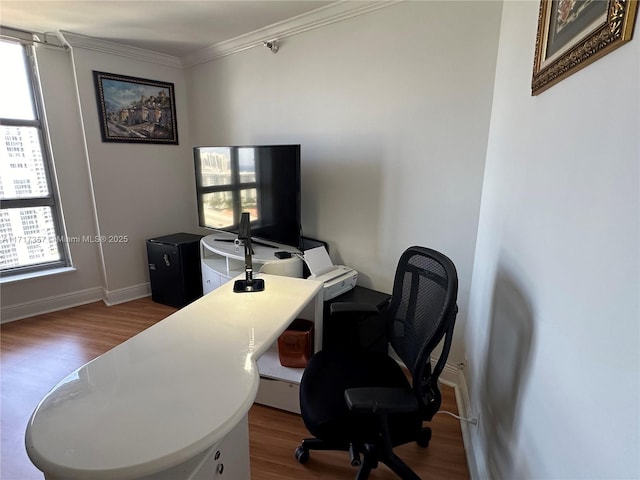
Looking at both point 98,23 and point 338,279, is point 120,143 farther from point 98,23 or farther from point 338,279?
point 338,279

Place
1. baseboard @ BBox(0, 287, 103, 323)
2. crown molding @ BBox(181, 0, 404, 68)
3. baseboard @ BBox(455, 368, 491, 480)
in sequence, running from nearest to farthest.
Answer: baseboard @ BBox(455, 368, 491, 480) < crown molding @ BBox(181, 0, 404, 68) < baseboard @ BBox(0, 287, 103, 323)

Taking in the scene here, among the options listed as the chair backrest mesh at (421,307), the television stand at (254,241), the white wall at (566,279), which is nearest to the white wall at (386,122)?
the television stand at (254,241)

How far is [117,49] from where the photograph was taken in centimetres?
292

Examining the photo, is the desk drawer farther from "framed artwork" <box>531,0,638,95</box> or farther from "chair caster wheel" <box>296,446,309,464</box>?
"framed artwork" <box>531,0,638,95</box>

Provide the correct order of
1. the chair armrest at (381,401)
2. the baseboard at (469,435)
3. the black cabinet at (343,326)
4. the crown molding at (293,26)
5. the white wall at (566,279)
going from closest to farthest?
the white wall at (566,279) < the chair armrest at (381,401) < the baseboard at (469,435) < the black cabinet at (343,326) < the crown molding at (293,26)

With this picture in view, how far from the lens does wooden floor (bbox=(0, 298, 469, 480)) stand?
1.52 meters

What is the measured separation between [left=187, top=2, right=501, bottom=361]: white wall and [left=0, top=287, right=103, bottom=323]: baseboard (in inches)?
93.4

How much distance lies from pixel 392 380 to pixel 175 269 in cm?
247

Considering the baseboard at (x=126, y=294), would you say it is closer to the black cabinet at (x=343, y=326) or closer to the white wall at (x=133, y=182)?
the white wall at (x=133, y=182)

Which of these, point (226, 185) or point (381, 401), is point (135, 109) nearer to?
point (226, 185)

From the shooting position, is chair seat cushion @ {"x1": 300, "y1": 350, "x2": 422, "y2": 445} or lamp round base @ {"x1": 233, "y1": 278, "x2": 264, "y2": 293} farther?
lamp round base @ {"x1": 233, "y1": 278, "x2": 264, "y2": 293}

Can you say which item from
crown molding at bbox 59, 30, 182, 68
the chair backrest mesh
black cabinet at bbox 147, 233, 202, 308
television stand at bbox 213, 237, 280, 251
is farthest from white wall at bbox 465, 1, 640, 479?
crown molding at bbox 59, 30, 182, 68

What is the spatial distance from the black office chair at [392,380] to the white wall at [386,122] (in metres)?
0.77

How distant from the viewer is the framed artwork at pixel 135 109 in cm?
295
